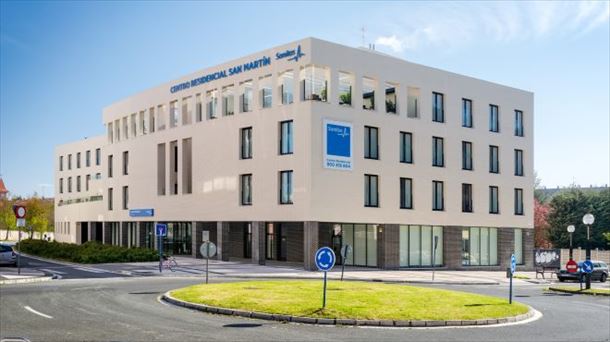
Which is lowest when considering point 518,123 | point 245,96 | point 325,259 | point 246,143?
point 325,259

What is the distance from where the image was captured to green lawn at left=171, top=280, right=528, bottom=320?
17.7 m

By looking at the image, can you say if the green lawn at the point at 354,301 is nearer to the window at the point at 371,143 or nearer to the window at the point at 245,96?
the window at the point at 371,143

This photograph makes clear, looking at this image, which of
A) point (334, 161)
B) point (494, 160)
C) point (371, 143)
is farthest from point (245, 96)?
point (494, 160)

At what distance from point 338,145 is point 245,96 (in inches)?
334

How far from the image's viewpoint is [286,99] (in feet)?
141

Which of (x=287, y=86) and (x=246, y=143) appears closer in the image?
(x=287, y=86)

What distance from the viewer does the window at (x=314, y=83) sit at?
41625 millimetres

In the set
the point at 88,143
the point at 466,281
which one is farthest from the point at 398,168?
the point at 88,143

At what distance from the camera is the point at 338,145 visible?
4216 centimetres

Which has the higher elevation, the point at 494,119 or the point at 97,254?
the point at 494,119

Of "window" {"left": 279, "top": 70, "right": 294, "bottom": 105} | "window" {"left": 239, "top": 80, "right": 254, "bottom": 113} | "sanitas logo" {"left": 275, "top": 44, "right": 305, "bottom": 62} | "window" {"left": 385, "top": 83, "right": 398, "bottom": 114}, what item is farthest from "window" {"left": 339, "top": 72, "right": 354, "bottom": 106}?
"window" {"left": 239, "top": 80, "right": 254, "bottom": 113}

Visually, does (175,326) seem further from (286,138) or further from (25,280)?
(286,138)

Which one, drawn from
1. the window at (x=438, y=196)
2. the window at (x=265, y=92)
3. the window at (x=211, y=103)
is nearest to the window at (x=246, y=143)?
the window at (x=265, y=92)

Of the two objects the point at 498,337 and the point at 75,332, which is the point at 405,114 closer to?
the point at 498,337
